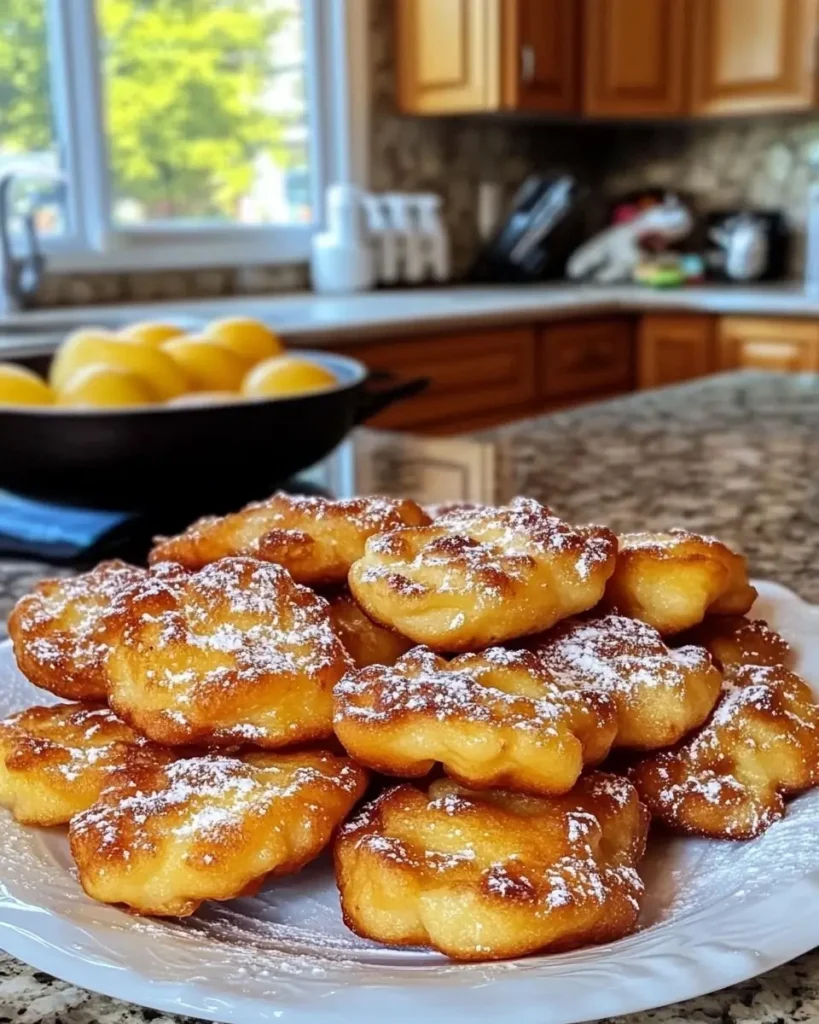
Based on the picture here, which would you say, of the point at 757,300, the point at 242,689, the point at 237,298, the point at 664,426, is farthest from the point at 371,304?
the point at 242,689

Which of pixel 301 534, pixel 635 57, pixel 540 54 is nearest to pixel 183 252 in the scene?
pixel 540 54

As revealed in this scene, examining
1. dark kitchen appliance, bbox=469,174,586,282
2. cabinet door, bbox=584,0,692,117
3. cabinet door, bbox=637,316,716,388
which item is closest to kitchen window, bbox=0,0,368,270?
dark kitchen appliance, bbox=469,174,586,282

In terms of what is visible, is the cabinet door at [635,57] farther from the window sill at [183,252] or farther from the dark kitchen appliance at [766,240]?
the window sill at [183,252]

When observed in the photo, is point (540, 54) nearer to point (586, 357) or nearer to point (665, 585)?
point (586, 357)

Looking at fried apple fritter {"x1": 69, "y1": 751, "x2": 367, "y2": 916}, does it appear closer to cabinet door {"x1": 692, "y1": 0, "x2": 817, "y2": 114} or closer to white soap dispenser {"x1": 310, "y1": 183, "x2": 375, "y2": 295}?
white soap dispenser {"x1": 310, "y1": 183, "x2": 375, "y2": 295}

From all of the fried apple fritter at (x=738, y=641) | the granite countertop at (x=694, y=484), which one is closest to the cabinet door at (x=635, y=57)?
the granite countertop at (x=694, y=484)
